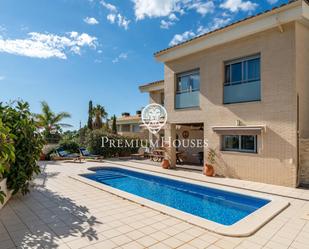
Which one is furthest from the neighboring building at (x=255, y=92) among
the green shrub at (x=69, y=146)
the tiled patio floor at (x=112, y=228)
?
the green shrub at (x=69, y=146)

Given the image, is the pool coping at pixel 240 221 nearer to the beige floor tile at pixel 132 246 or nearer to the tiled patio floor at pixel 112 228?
the tiled patio floor at pixel 112 228

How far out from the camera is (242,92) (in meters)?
14.5

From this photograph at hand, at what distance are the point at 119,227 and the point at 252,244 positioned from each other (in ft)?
12.6

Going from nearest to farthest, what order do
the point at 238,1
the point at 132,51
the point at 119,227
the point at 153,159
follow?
the point at 119,227
the point at 238,1
the point at 132,51
the point at 153,159

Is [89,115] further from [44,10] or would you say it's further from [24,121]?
[24,121]

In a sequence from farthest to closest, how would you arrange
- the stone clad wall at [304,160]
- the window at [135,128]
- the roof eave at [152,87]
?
the window at [135,128] < the roof eave at [152,87] < the stone clad wall at [304,160]

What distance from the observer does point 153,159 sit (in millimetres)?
24781

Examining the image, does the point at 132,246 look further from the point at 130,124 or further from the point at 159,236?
the point at 130,124

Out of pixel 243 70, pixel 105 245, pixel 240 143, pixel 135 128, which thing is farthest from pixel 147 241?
Result: pixel 135 128

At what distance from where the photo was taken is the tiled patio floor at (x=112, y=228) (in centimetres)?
577

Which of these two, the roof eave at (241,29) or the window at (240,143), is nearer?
the roof eave at (241,29)

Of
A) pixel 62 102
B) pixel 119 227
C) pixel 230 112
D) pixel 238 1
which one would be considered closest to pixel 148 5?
pixel 238 1

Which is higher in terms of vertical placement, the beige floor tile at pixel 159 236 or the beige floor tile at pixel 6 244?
the beige floor tile at pixel 159 236
